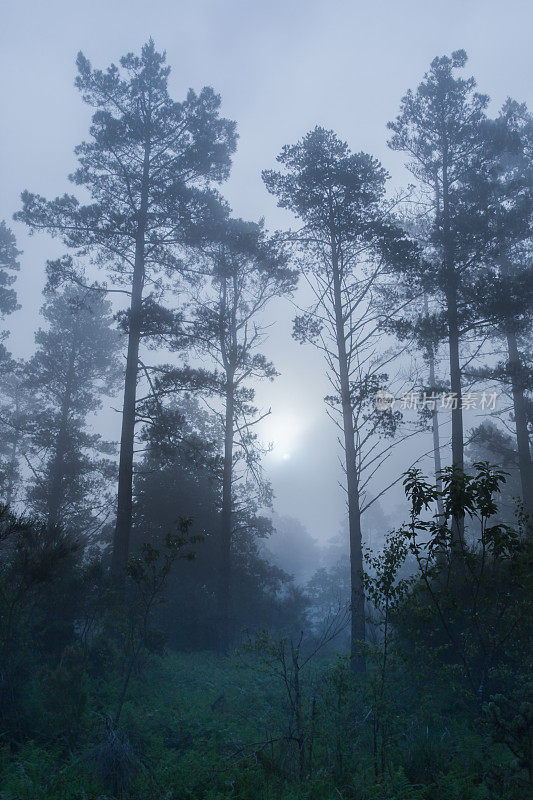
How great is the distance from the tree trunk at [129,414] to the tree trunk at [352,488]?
598 cm

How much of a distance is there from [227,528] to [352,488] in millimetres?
5937

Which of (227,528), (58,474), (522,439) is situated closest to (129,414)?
(227,528)

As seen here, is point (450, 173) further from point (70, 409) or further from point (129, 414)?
point (70, 409)

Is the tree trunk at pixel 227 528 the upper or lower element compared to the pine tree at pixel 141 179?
lower

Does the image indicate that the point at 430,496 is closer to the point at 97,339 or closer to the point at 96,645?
the point at 96,645

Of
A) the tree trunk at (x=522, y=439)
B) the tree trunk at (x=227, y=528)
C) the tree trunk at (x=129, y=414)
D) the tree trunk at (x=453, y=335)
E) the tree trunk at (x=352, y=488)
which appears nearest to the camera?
the tree trunk at (x=352, y=488)

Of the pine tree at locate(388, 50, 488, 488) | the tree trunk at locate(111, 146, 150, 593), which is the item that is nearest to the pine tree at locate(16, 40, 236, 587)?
the tree trunk at locate(111, 146, 150, 593)

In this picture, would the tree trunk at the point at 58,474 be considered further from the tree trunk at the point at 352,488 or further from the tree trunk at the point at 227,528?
the tree trunk at the point at 352,488

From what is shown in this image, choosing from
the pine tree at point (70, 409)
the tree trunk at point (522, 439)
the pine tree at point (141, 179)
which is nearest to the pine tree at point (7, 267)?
the pine tree at point (70, 409)

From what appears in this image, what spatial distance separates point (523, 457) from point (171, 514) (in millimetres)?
14835

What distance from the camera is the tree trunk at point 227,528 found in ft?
56.8

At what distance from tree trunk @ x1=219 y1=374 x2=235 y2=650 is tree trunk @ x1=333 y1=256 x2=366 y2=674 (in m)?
5.28

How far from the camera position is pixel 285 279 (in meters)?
18.9

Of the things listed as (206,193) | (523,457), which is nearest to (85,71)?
(206,193)
